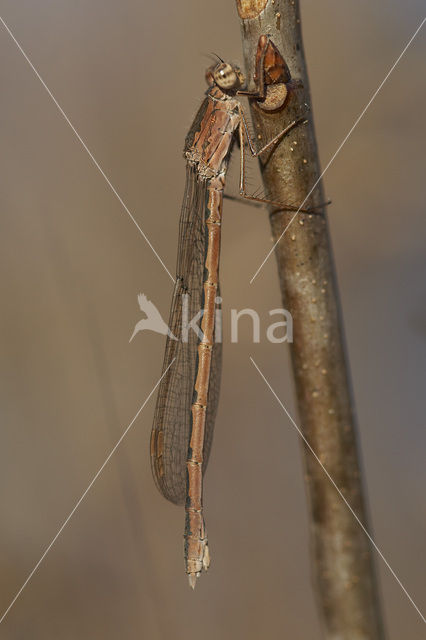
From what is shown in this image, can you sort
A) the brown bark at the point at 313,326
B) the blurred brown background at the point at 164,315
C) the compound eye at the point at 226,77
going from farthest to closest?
the blurred brown background at the point at 164,315, the compound eye at the point at 226,77, the brown bark at the point at 313,326

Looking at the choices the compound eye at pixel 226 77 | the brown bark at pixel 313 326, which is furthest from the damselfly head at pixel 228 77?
the brown bark at pixel 313 326

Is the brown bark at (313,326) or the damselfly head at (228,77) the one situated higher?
the damselfly head at (228,77)

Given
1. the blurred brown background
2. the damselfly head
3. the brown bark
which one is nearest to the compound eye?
the damselfly head

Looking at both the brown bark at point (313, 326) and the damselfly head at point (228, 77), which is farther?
the damselfly head at point (228, 77)

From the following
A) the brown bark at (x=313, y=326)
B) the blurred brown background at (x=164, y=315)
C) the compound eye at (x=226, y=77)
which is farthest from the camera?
the blurred brown background at (x=164, y=315)

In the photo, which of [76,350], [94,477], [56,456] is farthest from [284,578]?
[76,350]

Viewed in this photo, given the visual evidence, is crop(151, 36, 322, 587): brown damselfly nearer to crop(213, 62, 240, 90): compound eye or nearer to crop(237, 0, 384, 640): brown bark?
crop(213, 62, 240, 90): compound eye

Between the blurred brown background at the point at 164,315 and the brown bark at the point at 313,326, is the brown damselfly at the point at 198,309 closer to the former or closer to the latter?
→ the brown bark at the point at 313,326
